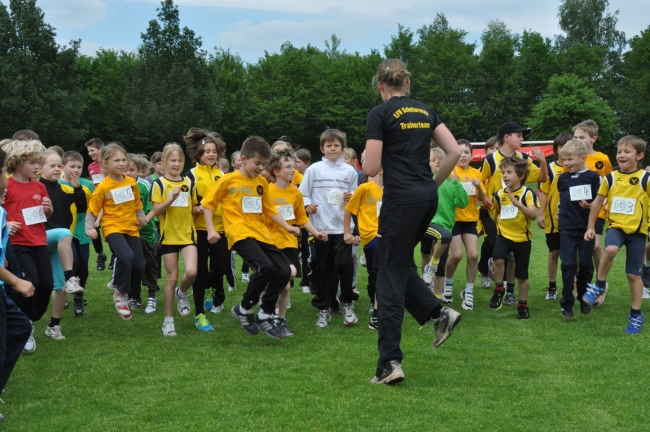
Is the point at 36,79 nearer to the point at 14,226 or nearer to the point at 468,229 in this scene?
the point at 468,229

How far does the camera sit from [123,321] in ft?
27.4

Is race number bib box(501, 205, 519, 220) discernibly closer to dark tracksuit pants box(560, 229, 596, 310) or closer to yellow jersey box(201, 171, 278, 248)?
dark tracksuit pants box(560, 229, 596, 310)

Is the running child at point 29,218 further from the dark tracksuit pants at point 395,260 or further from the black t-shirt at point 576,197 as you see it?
the black t-shirt at point 576,197

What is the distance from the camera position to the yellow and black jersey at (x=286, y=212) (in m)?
7.62

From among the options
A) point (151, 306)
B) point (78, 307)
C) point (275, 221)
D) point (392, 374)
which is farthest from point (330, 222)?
point (78, 307)

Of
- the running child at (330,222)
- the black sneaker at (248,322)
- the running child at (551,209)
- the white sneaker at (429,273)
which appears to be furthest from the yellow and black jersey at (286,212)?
the running child at (551,209)

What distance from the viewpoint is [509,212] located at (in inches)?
329

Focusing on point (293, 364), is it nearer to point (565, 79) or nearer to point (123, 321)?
point (123, 321)

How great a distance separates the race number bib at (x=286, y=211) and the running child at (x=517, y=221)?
8.40 feet

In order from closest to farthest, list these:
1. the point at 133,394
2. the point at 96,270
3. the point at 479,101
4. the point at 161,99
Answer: the point at 133,394 < the point at 96,270 < the point at 161,99 < the point at 479,101

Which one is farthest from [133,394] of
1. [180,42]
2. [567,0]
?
[567,0]

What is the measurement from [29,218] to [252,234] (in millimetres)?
2071

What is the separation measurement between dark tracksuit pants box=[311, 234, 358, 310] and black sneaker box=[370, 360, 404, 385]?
261 centimetres

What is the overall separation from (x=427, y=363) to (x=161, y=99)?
168 feet
